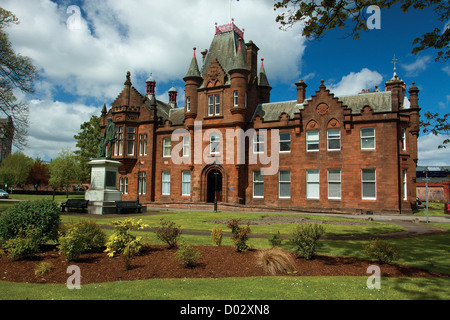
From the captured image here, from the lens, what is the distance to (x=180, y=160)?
39562mm

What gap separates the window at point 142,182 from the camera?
4088cm

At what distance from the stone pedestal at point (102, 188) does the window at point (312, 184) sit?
19454mm

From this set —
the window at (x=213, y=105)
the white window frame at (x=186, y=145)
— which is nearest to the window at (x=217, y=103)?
the window at (x=213, y=105)

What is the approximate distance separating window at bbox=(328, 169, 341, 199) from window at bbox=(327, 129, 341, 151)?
7.86 feet

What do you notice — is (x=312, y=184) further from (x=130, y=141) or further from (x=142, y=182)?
(x=130, y=141)

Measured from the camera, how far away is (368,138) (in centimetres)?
3130

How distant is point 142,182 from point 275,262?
114 ft

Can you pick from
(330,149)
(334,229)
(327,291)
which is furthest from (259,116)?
(327,291)

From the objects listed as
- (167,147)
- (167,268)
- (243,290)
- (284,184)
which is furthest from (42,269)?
(167,147)

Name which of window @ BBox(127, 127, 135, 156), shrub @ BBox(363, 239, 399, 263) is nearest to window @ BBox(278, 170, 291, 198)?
window @ BBox(127, 127, 135, 156)

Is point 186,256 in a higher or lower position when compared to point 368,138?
lower

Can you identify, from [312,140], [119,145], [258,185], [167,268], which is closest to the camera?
[167,268]

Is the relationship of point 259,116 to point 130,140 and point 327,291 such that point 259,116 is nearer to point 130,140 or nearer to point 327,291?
point 130,140

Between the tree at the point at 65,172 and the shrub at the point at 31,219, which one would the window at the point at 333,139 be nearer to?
the shrub at the point at 31,219
